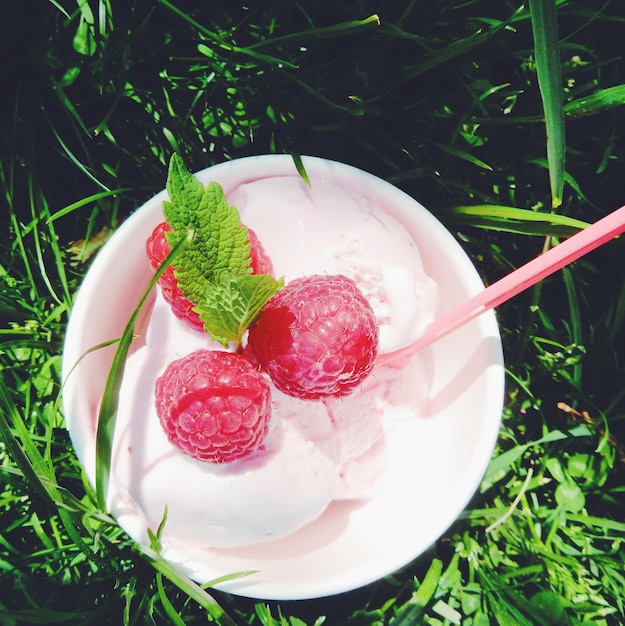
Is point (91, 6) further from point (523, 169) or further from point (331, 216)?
point (523, 169)

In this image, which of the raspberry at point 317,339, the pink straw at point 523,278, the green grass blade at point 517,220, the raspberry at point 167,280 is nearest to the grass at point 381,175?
the green grass blade at point 517,220

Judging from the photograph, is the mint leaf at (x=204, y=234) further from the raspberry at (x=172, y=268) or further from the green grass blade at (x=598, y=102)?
the green grass blade at (x=598, y=102)

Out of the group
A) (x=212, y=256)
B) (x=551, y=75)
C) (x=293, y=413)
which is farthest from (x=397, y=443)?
(x=551, y=75)

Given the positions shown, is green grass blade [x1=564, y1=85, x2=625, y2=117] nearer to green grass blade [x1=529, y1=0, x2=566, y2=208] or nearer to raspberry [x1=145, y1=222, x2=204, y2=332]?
green grass blade [x1=529, y1=0, x2=566, y2=208]

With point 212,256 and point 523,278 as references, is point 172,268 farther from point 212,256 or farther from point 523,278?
point 523,278

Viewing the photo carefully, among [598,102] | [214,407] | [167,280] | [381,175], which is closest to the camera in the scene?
[214,407]

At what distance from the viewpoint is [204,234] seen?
3.25ft

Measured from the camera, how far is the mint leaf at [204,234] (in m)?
0.98

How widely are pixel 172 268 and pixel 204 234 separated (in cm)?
9

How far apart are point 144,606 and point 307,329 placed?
66 cm

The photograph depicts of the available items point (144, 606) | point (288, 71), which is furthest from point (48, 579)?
point (288, 71)

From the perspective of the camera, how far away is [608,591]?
4.59 feet

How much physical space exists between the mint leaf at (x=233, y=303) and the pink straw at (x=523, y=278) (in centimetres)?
28

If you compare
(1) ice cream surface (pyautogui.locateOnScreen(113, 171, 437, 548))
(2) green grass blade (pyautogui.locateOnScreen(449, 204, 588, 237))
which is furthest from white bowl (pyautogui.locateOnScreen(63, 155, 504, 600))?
(2) green grass blade (pyautogui.locateOnScreen(449, 204, 588, 237))
